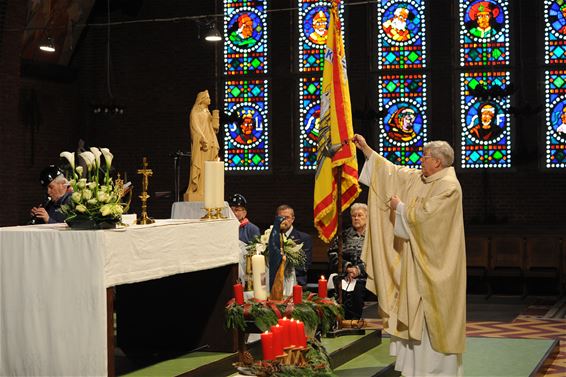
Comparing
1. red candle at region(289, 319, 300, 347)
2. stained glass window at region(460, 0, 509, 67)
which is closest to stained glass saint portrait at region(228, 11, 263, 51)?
stained glass window at region(460, 0, 509, 67)

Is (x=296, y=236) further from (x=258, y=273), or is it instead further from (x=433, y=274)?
(x=258, y=273)

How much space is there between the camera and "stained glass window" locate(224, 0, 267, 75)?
16.6 metres

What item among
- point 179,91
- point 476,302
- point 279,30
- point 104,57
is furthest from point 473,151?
point 104,57

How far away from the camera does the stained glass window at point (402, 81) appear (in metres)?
15.6

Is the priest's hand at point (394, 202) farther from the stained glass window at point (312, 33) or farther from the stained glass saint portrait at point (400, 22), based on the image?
the stained glass window at point (312, 33)

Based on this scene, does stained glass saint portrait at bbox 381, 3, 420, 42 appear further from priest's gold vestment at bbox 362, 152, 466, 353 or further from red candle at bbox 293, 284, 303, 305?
red candle at bbox 293, 284, 303, 305

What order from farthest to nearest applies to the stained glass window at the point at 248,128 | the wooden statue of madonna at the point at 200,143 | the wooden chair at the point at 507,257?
the stained glass window at the point at 248,128 < the wooden chair at the point at 507,257 < the wooden statue of madonna at the point at 200,143

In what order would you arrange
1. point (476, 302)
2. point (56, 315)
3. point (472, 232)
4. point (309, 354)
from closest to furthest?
point (309, 354) < point (56, 315) < point (476, 302) < point (472, 232)

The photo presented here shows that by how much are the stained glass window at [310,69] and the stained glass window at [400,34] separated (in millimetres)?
1043

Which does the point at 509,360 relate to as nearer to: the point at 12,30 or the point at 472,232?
the point at 472,232

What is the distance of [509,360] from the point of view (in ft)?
27.6

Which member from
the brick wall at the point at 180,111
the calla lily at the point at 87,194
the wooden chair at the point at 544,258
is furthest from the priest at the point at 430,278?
the brick wall at the point at 180,111

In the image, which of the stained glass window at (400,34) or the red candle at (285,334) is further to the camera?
the stained glass window at (400,34)

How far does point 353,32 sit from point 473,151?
2950 mm
